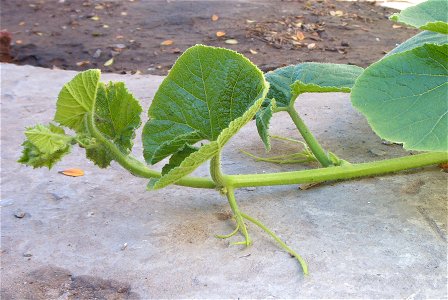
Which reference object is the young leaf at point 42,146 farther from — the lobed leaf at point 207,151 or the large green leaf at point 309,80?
the large green leaf at point 309,80

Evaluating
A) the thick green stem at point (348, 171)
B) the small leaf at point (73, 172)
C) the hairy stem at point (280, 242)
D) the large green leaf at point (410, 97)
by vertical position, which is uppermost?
the large green leaf at point (410, 97)

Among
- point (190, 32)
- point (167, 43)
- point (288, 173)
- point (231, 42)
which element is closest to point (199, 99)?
point (288, 173)

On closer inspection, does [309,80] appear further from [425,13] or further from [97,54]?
[97,54]

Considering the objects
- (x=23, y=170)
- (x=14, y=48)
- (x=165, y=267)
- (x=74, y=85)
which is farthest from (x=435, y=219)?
(x=14, y=48)

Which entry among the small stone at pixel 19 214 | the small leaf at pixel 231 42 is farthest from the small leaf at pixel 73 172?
the small leaf at pixel 231 42

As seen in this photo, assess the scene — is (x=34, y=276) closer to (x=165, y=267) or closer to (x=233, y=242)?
(x=165, y=267)

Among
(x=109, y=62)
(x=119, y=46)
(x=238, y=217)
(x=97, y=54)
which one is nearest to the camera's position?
(x=238, y=217)
